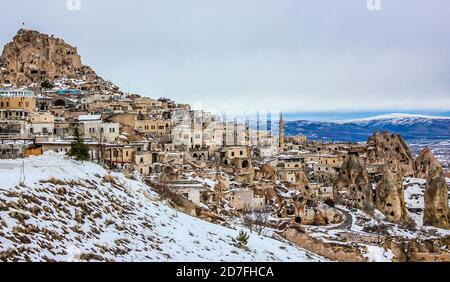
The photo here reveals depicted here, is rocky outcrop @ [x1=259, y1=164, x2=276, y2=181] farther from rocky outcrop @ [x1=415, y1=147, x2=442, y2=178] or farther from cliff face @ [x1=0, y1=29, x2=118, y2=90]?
cliff face @ [x1=0, y1=29, x2=118, y2=90]

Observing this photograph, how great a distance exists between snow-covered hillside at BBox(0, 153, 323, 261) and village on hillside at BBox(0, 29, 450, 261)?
87mm

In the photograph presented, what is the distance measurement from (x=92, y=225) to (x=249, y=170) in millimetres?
19177

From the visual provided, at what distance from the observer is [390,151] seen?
36.3 metres

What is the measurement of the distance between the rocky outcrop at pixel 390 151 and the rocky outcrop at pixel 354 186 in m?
5.97

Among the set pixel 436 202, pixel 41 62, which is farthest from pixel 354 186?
pixel 41 62

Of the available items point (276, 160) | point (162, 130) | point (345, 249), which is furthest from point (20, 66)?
point (345, 249)

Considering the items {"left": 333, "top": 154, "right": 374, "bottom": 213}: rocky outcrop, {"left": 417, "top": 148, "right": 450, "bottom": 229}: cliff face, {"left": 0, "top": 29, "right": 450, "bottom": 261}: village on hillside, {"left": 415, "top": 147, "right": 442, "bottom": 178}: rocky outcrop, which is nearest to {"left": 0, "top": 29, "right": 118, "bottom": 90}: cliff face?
{"left": 0, "top": 29, "right": 450, "bottom": 261}: village on hillside

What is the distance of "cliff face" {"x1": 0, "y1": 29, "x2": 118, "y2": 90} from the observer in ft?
162

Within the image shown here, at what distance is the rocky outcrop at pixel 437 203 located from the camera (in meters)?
26.4

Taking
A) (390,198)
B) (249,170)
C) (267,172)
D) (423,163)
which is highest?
(249,170)

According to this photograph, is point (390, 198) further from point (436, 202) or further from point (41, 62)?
point (41, 62)

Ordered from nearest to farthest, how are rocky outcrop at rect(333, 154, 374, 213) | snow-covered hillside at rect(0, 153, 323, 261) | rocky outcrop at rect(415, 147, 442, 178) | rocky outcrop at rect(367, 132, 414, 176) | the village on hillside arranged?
snow-covered hillside at rect(0, 153, 323, 261) < the village on hillside < rocky outcrop at rect(333, 154, 374, 213) < rocky outcrop at rect(415, 147, 442, 178) < rocky outcrop at rect(367, 132, 414, 176)

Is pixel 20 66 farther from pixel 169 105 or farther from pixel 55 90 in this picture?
pixel 169 105

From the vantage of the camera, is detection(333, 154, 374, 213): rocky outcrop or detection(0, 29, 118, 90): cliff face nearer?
detection(333, 154, 374, 213): rocky outcrop
